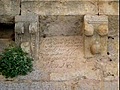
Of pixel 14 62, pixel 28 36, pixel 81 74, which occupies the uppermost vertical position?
pixel 28 36

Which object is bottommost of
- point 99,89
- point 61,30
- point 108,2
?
point 99,89

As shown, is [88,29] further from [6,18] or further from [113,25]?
[6,18]

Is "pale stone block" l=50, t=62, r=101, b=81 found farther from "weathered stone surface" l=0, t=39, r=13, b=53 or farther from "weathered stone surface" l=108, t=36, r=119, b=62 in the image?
"weathered stone surface" l=0, t=39, r=13, b=53

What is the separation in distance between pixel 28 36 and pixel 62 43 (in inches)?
13.1

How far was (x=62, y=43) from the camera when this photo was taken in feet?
13.4

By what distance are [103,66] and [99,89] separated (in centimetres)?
22

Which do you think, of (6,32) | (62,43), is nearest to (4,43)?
(6,32)

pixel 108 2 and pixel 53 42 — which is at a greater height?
pixel 108 2

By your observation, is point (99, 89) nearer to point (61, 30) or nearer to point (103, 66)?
point (103, 66)

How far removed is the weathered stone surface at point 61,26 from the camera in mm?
4055

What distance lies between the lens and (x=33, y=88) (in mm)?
4012

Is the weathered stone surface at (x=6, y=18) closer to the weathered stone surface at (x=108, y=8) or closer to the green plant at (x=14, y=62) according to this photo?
the green plant at (x=14, y=62)

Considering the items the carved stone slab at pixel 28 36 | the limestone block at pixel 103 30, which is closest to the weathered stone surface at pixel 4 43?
the carved stone slab at pixel 28 36

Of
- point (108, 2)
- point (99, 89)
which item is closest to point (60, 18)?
point (108, 2)
